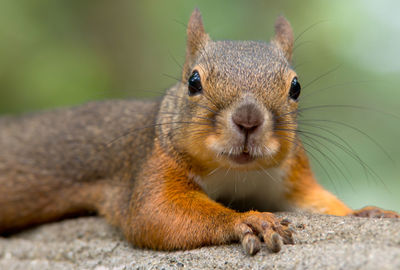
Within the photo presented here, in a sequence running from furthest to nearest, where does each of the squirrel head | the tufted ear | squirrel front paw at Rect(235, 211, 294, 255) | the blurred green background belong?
the blurred green background
the tufted ear
the squirrel head
squirrel front paw at Rect(235, 211, 294, 255)

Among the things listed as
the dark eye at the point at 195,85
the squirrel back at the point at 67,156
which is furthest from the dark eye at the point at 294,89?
the squirrel back at the point at 67,156

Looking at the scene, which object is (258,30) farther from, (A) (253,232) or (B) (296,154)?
(A) (253,232)

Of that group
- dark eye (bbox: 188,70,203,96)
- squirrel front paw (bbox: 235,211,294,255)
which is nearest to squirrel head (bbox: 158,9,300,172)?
dark eye (bbox: 188,70,203,96)

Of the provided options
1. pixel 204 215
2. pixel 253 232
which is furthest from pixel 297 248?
pixel 204 215

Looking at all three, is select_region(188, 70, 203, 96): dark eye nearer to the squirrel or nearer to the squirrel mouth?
the squirrel

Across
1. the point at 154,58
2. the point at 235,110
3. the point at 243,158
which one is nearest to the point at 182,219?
the point at 243,158

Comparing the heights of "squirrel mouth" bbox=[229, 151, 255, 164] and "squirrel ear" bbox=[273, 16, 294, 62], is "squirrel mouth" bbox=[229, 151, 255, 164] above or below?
below

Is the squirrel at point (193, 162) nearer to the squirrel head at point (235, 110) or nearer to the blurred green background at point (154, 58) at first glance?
the squirrel head at point (235, 110)
